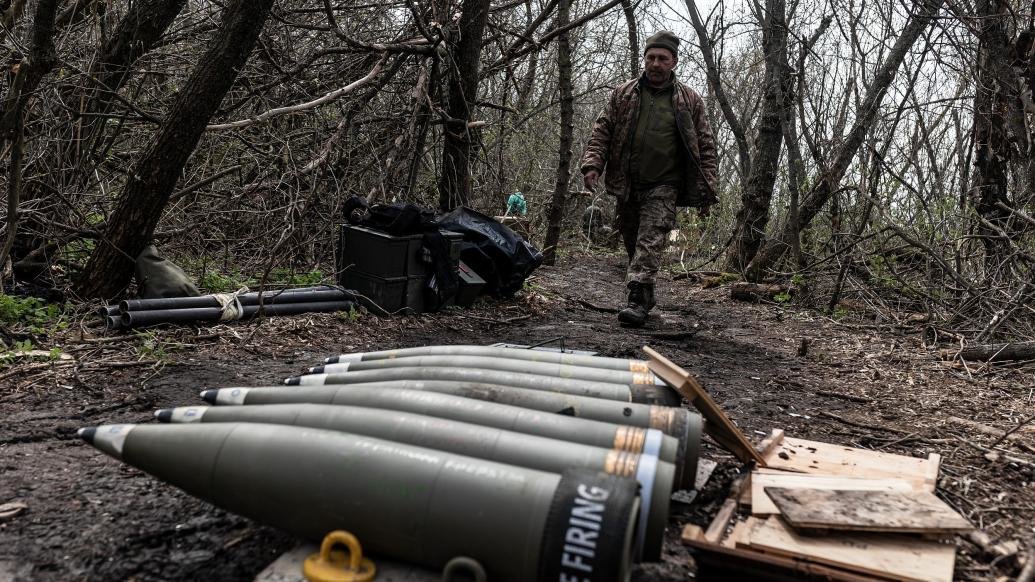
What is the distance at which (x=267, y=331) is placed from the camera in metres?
4.98

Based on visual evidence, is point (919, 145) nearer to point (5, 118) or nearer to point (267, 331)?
point (267, 331)

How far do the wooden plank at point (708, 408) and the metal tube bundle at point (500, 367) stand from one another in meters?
0.15

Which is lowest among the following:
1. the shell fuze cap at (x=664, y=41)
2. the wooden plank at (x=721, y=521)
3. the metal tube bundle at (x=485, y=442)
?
the wooden plank at (x=721, y=521)

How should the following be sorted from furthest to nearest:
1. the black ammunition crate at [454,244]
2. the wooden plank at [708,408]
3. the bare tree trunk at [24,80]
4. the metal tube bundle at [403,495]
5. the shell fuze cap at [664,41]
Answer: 1. the black ammunition crate at [454,244]
2. the shell fuze cap at [664,41]
3. the bare tree trunk at [24,80]
4. the wooden plank at [708,408]
5. the metal tube bundle at [403,495]

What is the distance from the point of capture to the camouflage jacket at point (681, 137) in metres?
6.25

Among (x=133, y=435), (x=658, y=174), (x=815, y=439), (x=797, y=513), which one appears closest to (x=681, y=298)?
(x=658, y=174)

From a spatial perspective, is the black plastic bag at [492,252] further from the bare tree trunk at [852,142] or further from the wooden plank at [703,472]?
the wooden plank at [703,472]

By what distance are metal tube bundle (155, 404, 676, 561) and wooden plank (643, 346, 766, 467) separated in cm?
46

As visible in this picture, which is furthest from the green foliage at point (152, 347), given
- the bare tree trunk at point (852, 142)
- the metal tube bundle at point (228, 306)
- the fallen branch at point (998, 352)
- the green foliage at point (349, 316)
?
the bare tree trunk at point (852, 142)

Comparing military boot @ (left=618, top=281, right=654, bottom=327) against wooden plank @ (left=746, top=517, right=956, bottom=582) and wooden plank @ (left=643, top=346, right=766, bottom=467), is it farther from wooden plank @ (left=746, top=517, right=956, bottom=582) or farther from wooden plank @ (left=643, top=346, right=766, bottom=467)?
wooden plank @ (left=746, top=517, right=956, bottom=582)

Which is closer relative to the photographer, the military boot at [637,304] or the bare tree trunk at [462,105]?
the military boot at [637,304]

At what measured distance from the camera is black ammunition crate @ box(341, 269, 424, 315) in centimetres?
582

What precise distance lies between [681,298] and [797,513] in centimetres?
713

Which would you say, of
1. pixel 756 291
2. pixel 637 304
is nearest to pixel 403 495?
pixel 637 304
